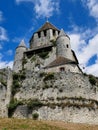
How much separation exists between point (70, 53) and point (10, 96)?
14.5 m

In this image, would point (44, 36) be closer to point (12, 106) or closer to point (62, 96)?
point (62, 96)

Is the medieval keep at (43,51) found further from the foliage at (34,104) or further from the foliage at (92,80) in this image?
the foliage at (34,104)

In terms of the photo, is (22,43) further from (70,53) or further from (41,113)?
(41,113)

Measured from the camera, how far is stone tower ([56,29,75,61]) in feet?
130

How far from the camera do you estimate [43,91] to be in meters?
29.3

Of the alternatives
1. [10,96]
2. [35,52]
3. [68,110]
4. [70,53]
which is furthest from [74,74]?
[35,52]

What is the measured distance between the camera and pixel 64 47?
132ft

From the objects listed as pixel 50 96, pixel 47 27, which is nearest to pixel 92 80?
pixel 50 96

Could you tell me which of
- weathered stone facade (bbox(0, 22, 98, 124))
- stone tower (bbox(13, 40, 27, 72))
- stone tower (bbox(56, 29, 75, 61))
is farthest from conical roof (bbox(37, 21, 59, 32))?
weathered stone facade (bbox(0, 22, 98, 124))

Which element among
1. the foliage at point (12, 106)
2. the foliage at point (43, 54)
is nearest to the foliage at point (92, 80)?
the foliage at point (12, 106)

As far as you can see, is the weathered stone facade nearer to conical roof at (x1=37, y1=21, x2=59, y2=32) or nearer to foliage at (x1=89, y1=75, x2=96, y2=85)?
foliage at (x1=89, y1=75, x2=96, y2=85)

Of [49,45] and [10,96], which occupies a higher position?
[49,45]

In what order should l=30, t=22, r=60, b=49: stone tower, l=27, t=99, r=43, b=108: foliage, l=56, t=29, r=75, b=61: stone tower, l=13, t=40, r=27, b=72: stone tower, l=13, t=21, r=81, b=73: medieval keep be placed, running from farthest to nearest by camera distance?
l=30, t=22, r=60, b=49: stone tower < l=13, t=40, r=27, b=72: stone tower < l=13, t=21, r=81, b=73: medieval keep < l=56, t=29, r=75, b=61: stone tower < l=27, t=99, r=43, b=108: foliage

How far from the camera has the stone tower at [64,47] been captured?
3967 centimetres
